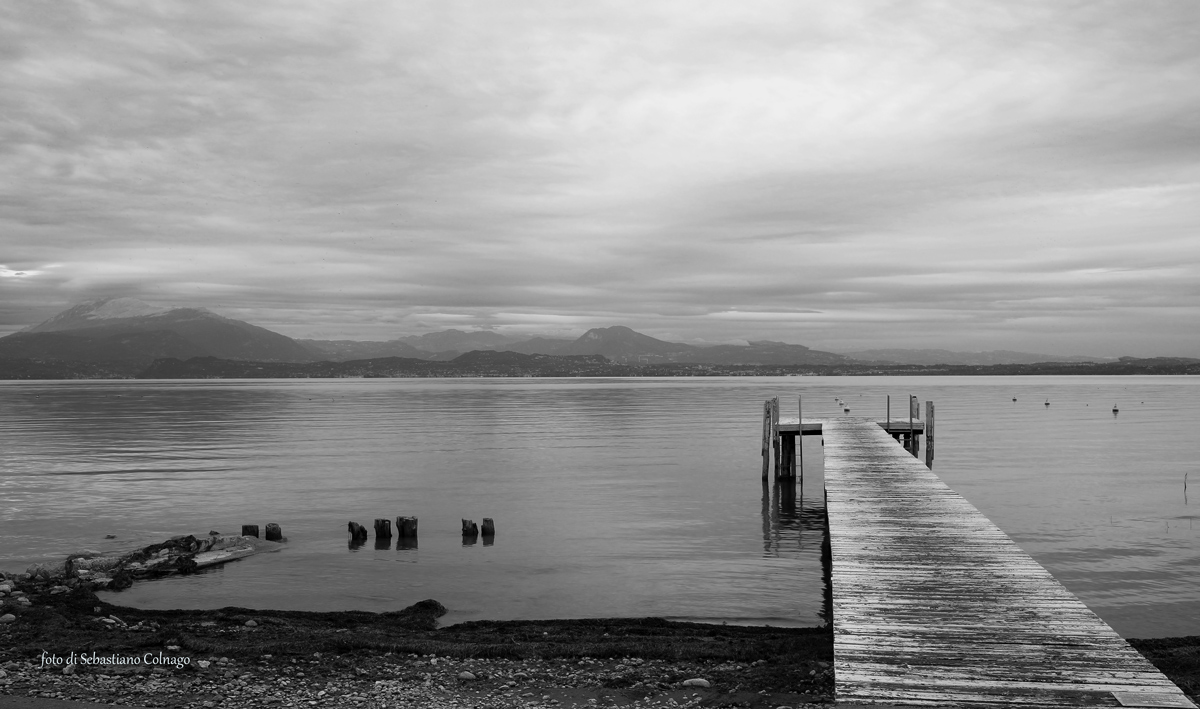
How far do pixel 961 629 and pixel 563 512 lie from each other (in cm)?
1879

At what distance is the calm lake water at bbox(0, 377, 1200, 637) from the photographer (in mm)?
17562

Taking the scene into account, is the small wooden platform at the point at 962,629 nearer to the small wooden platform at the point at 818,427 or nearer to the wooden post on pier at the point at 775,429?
the small wooden platform at the point at 818,427

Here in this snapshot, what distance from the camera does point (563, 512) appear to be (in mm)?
27844

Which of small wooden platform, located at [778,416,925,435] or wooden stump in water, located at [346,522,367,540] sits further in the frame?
small wooden platform, located at [778,416,925,435]

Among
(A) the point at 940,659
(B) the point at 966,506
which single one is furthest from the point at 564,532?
(A) the point at 940,659

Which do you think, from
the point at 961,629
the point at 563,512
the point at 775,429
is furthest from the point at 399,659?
the point at 775,429

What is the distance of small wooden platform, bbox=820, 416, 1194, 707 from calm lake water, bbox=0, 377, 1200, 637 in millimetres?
3161

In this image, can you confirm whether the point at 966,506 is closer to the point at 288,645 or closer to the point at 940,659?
the point at 940,659

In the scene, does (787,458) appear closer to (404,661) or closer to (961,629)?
(404,661)

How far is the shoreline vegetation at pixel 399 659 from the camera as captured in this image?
10.5m

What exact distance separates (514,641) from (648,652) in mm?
2216

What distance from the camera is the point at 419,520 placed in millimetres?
26766

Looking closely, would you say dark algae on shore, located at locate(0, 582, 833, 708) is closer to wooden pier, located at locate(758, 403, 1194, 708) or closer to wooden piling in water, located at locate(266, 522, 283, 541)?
wooden pier, located at locate(758, 403, 1194, 708)

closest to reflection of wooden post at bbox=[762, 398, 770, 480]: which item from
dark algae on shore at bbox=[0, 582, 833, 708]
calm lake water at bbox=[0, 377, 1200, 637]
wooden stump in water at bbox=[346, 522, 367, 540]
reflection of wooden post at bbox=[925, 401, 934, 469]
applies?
calm lake water at bbox=[0, 377, 1200, 637]
